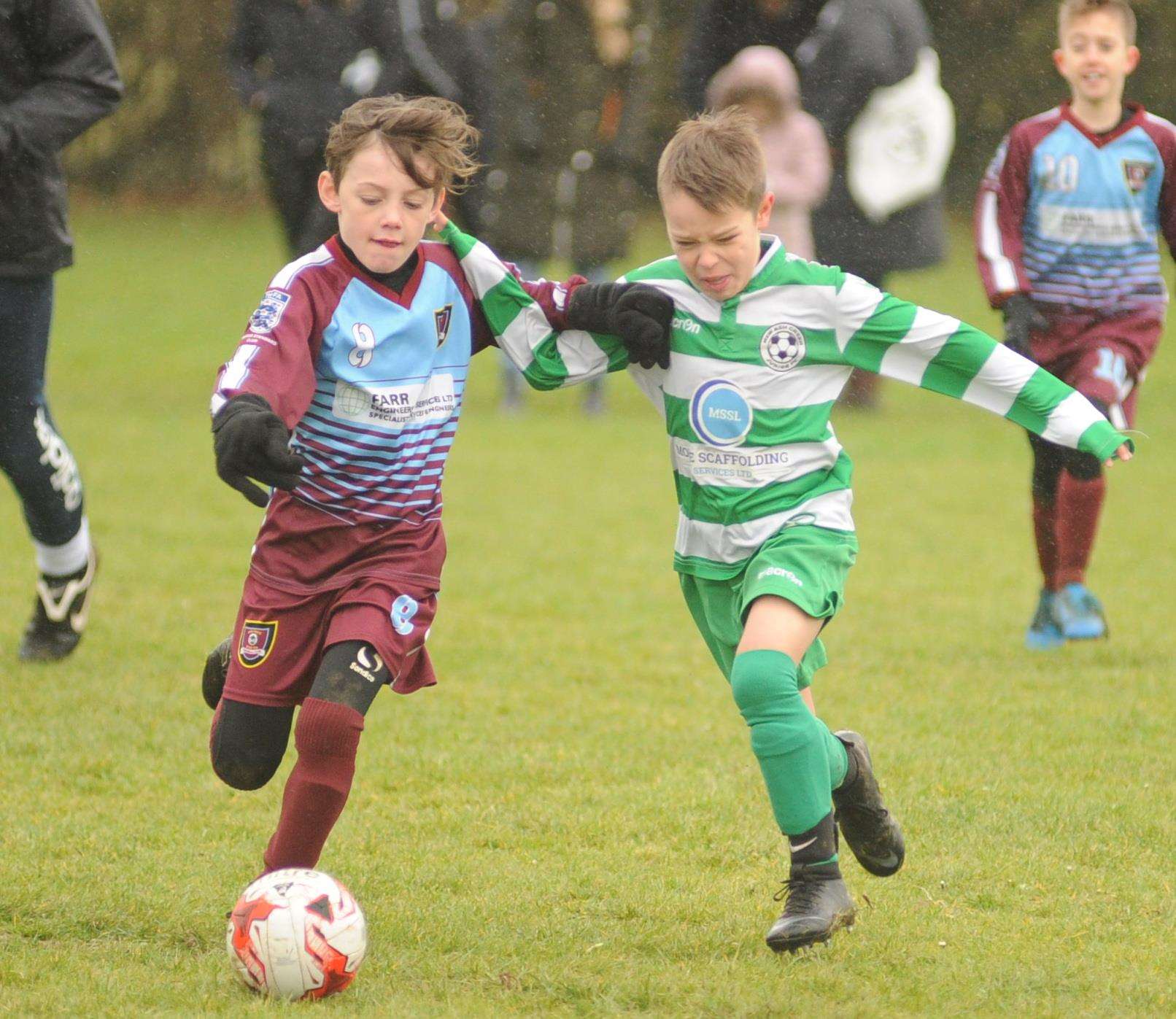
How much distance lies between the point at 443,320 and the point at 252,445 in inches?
26.2

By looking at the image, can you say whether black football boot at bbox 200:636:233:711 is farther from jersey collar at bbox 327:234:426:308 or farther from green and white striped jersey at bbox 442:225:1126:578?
green and white striped jersey at bbox 442:225:1126:578

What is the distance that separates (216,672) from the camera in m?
3.93

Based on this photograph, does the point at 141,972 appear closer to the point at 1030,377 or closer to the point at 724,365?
the point at 724,365

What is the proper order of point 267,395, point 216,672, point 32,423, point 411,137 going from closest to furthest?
point 267,395 < point 411,137 < point 216,672 < point 32,423

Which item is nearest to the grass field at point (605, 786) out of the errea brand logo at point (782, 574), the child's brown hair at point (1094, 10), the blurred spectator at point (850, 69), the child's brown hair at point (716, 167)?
the errea brand logo at point (782, 574)

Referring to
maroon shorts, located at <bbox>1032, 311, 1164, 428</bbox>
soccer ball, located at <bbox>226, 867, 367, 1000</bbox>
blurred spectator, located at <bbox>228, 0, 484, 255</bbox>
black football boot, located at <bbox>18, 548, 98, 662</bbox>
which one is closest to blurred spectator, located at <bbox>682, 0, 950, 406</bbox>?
blurred spectator, located at <bbox>228, 0, 484, 255</bbox>

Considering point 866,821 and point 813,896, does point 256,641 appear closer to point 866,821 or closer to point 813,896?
point 813,896

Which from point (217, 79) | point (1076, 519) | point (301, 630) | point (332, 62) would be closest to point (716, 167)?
point (301, 630)

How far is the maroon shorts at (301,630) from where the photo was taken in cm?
343

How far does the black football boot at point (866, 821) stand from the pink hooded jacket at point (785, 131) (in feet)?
24.3

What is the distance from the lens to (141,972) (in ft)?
10.5

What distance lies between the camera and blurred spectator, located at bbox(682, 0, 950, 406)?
10.6 m

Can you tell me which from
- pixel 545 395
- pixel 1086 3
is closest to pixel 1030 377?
pixel 1086 3

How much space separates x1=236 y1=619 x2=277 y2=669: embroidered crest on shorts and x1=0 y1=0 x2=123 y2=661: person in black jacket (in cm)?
205
